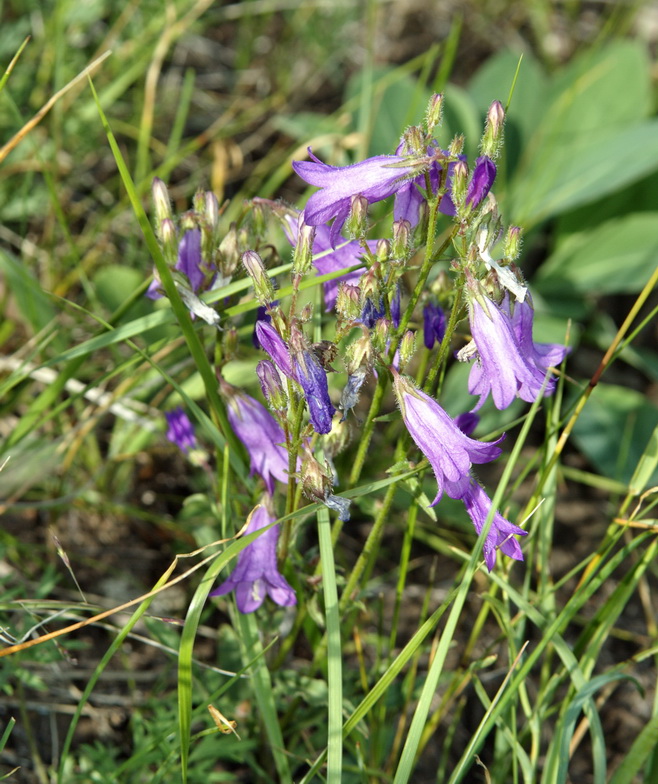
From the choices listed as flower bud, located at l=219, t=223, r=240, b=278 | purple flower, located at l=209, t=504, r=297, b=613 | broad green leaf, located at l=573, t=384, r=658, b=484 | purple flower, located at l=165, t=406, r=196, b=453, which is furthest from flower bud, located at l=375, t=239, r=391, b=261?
broad green leaf, located at l=573, t=384, r=658, b=484

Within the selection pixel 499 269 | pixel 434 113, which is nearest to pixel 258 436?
pixel 499 269

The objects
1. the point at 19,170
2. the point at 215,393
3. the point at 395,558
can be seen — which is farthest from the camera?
the point at 19,170

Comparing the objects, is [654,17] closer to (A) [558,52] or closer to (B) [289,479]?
(A) [558,52]

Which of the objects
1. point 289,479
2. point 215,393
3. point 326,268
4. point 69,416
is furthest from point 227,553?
point 69,416

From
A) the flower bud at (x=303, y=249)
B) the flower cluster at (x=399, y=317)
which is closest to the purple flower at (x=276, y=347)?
the flower cluster at (x=399, y=317)

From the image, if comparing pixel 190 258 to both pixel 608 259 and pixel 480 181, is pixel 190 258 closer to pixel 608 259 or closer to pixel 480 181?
pixel 480 181

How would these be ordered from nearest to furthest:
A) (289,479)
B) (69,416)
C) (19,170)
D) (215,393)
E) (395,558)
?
(289,479) < (215,393) < (69,416) < (395,558) < (19,170)
